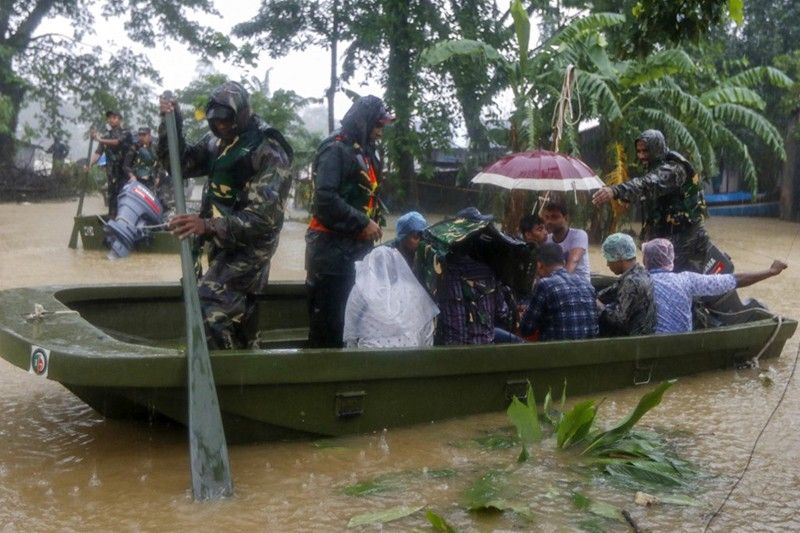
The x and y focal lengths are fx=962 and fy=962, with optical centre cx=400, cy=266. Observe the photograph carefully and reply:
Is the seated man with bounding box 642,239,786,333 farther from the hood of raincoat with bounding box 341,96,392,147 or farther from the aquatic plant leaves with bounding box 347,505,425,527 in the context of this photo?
the aquatic plant leaves with bounding box 347,505,425,527

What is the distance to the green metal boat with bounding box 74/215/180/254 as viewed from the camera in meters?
13.0

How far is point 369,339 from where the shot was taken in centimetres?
522

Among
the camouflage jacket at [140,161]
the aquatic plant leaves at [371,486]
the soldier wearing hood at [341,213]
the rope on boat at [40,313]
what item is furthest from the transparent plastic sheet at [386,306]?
the camouflage jacket at [140,161]

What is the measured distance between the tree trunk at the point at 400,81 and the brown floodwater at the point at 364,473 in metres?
15.0

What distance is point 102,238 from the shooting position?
13273 millimetres

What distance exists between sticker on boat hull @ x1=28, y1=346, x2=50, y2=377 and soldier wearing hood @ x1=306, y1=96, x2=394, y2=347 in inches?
65.0

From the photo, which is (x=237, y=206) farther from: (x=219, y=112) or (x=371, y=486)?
(x=371, y=486)

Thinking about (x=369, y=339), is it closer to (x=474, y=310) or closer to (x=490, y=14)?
(x=474, y=310)

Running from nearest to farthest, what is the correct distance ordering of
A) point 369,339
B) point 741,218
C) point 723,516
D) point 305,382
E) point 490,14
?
point 723,516
point 305,382
point 369,339
point 490,14
point 741,218

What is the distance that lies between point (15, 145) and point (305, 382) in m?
24.0

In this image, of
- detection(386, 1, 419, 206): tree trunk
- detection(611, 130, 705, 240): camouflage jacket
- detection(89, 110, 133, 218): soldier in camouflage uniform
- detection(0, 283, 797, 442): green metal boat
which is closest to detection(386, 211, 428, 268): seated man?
detection(0, 283, 797, 442): green metal boat

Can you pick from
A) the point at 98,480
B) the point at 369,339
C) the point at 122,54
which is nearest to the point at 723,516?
the point at 369,339

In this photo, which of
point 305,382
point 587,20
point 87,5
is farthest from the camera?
point 87,5

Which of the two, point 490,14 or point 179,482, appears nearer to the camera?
point 179,482
